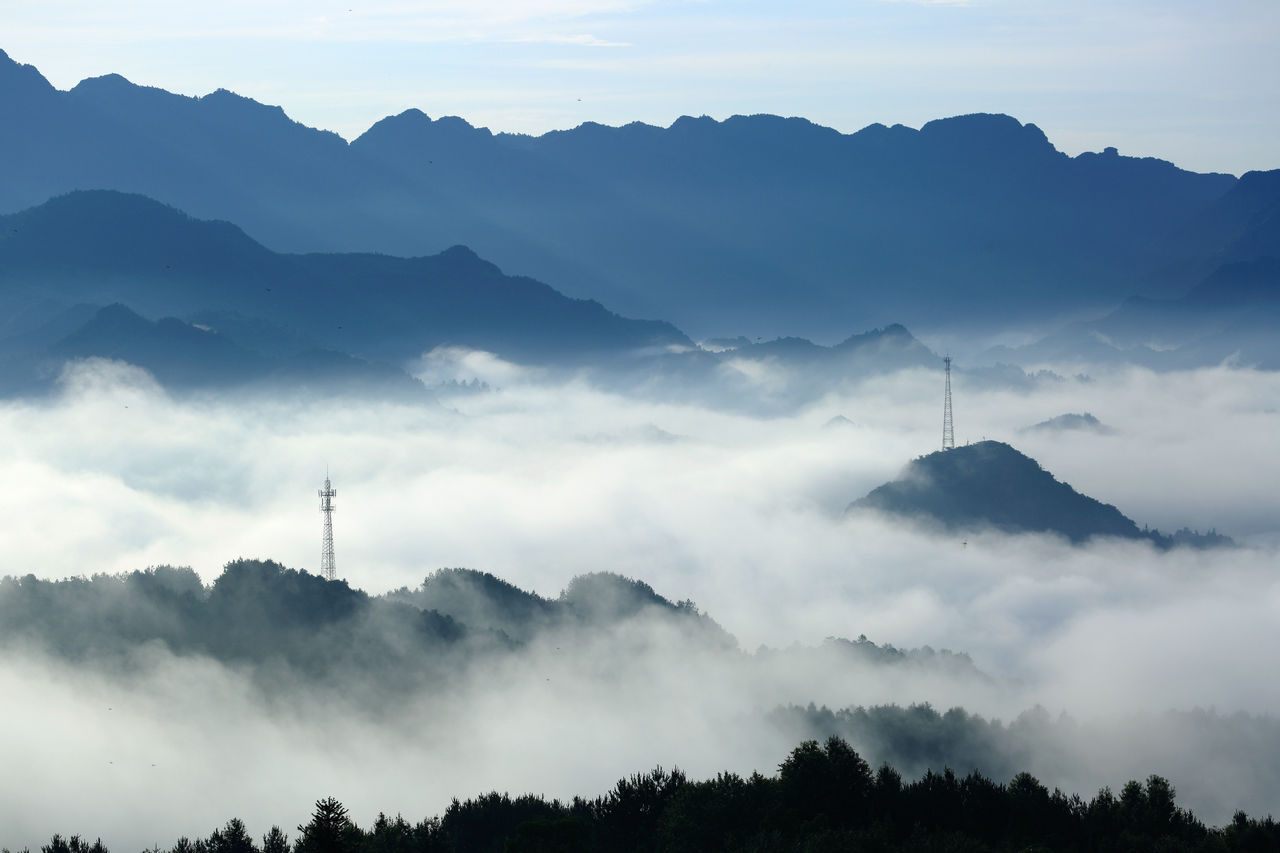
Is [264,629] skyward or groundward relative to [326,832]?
skyward

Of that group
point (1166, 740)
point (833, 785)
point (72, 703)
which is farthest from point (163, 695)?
point (1166, 740)

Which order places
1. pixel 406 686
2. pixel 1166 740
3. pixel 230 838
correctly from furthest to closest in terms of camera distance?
1. pixel 406 686
2. pixel 1166 740
3. pixel 230 838

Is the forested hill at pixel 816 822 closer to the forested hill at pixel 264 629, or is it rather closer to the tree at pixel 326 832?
the tree at pixel 326 832

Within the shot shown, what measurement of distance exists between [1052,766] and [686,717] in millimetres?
44746

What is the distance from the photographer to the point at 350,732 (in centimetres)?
15975

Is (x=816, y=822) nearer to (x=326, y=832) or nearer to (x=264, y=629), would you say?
(x=326, y=832)

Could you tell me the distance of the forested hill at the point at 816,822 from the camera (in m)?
75.3

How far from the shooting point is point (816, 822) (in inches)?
3125

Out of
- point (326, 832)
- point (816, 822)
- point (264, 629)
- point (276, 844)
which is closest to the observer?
point (326, 832)

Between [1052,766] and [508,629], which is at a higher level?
[508,629]

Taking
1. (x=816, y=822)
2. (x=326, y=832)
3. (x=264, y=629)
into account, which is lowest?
(x=816, y=822)

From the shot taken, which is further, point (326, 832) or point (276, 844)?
point (276, 844)

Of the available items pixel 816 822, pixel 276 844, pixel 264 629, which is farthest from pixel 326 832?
pixel 264 629

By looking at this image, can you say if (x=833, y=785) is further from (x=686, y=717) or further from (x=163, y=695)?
(x=163, y=695)
